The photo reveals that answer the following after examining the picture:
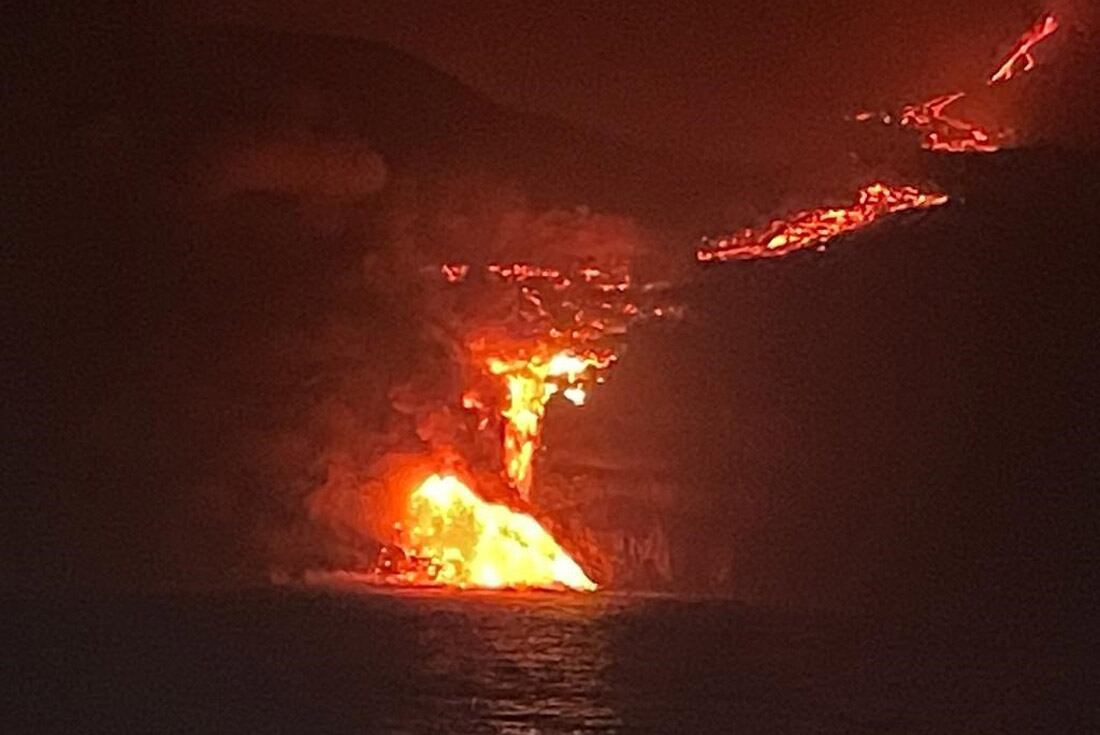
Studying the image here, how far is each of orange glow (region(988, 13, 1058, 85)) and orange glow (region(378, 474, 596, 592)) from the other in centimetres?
142

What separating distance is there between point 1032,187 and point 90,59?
2095mm

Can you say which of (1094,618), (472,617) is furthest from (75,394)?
(1094,618)

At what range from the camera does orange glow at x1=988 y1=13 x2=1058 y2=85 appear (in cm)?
489

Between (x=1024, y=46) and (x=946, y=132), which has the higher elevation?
(x=1024, y=46)

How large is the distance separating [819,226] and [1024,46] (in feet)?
1.99

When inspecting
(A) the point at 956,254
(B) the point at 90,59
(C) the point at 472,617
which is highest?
(B) the point at 90,59

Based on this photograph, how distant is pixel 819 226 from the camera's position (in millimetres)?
4875

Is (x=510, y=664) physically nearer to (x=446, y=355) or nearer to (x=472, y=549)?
(x=472, y=549)

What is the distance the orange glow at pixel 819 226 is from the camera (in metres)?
4.84

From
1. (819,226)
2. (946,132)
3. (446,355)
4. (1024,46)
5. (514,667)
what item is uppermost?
(1024,46)

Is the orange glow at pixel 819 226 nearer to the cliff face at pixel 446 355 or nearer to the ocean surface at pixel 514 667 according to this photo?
the cliff face at pixel 446 355

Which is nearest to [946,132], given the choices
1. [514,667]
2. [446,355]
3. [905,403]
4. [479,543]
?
[905,403]

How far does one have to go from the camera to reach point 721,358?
483 centimetres

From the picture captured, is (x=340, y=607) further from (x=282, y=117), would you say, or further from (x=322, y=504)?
(x=282, y=117)
